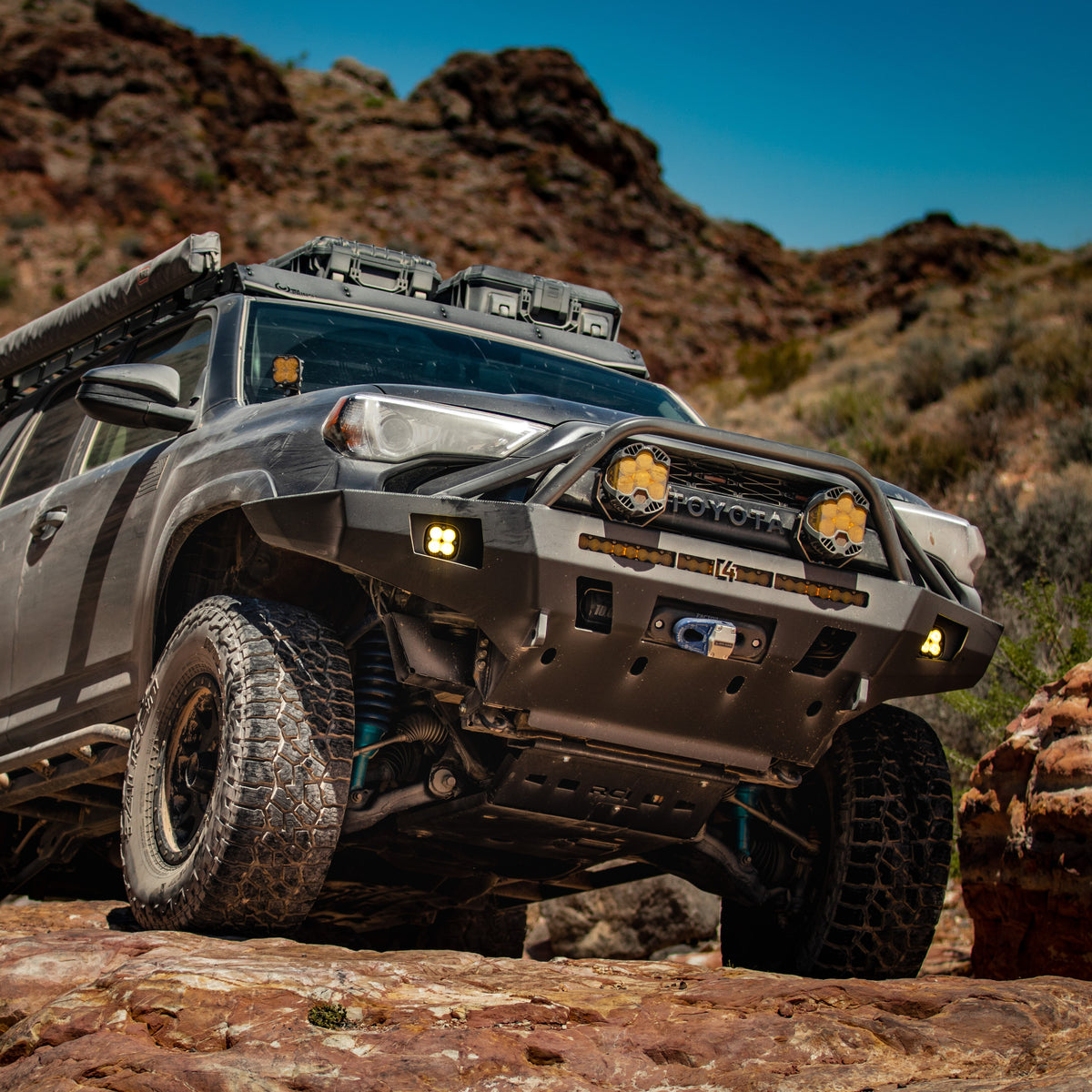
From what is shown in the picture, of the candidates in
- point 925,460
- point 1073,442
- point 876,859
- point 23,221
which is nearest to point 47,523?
point 876,859

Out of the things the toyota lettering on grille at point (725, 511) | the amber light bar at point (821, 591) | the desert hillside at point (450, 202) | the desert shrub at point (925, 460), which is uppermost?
the desert hillside at point (450, 202)

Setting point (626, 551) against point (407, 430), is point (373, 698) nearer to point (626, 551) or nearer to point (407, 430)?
point (407, 430)

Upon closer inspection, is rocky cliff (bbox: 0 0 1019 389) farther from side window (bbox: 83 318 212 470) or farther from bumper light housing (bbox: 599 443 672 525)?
bumper light housing (bbox: 599 443 672 525)

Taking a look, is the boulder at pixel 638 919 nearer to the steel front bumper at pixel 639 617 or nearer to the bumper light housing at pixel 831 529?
the steel front bumper at pixel 639 617

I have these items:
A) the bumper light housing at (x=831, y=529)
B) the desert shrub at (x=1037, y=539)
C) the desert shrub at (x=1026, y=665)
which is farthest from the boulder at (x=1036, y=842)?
the desert shrub at (x=1037, y=539)

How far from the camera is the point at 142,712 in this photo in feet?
12.8

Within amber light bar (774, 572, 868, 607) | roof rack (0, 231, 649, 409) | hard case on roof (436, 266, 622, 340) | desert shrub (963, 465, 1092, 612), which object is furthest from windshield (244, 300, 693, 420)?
desert shrub (963, 465, 1092, 612)

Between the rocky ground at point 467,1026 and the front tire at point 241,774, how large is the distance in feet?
0.47

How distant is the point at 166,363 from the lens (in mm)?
5035

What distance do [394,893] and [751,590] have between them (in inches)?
89.6

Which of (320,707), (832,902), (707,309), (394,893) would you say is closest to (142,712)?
(320,707)

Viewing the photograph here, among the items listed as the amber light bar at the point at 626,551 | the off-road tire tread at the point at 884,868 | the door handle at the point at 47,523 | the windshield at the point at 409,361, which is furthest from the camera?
the door handle at the point at 47,523

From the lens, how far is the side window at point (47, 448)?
554 cm

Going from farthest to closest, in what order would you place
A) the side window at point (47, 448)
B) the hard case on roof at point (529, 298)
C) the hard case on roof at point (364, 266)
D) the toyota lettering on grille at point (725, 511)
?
1. the hard case on roof at point (529, 298)
2. the side window at point (47, 448)
3. the hard case on roof at point (364, 266)
4. the toyota lettering on grille at point (725, 511)
